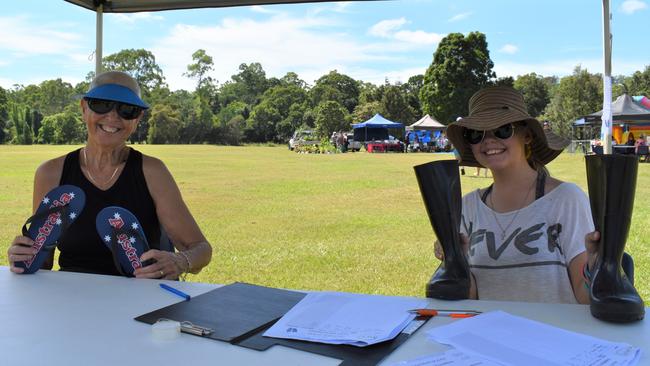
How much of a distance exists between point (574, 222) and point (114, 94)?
1.63 metres

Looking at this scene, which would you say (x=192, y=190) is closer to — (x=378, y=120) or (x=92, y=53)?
(x=92, y=53)

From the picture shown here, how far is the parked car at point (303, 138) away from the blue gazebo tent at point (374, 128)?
2257 millimetres

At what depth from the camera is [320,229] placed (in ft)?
21.5

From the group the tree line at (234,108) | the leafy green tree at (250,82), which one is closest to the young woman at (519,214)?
the tree line at (234,108)

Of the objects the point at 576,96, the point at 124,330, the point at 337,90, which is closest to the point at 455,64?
the point at 576,96

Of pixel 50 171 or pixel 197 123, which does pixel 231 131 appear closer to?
pixel 197 123

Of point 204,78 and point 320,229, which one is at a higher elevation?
point 204,78

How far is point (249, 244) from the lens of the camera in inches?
225

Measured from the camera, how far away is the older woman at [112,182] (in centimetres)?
205

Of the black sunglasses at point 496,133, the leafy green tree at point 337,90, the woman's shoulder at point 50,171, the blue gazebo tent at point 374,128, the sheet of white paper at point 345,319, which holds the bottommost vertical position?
the sheet of white paper at point 345,319

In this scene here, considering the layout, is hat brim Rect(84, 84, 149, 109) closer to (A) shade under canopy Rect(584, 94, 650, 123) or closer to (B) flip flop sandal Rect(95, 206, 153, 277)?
(B) flip flop sandal Rect(95, 206, 153, 277)

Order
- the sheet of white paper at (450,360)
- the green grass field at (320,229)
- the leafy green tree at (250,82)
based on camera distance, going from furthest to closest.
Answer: the leafy green tree at (250,82), the green grass field at (320,229), the sheet of white paper at (450,360)

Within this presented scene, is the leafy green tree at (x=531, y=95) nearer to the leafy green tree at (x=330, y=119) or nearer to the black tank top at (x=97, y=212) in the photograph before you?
the black tank top at (x=97, y=212)

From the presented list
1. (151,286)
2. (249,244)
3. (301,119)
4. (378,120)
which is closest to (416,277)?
(249,244)
